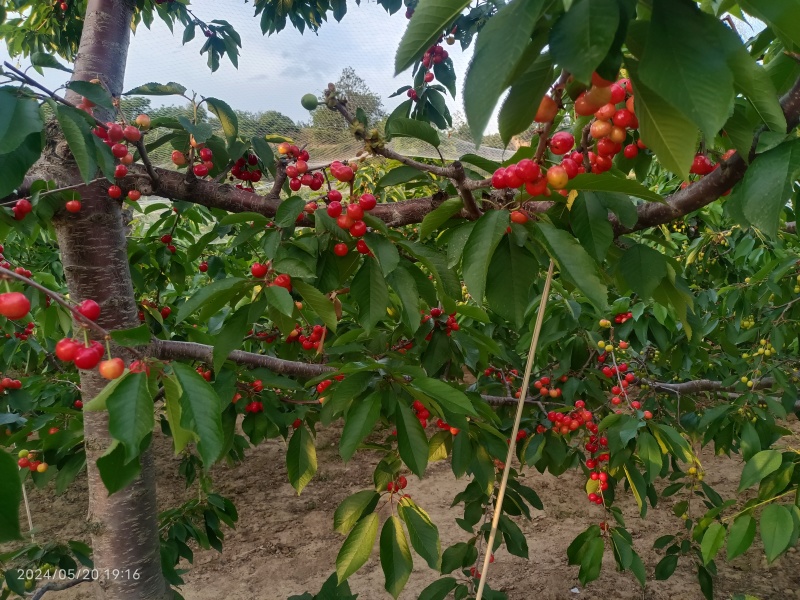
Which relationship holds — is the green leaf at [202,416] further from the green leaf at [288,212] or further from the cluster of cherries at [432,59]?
the cluster of cherries at [432,59]

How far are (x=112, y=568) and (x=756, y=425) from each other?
84.7 inches

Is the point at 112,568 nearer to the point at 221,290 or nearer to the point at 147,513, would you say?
the point at 147,513

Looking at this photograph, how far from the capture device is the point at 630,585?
3086 millimetres

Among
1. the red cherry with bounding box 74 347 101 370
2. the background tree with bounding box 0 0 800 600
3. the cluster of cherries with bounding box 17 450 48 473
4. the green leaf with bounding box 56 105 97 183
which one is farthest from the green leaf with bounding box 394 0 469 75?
the cluster of cherries with bounding box 17 450 48 473

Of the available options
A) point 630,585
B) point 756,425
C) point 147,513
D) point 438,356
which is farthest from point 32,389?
point 630,585

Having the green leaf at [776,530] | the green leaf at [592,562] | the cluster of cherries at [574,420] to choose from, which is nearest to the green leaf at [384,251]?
the green leaf at [776,530]

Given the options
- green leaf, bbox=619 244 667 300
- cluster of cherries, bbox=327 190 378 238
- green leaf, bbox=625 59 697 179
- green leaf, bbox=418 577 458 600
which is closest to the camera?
green leaf, bbox=625 59 697 179

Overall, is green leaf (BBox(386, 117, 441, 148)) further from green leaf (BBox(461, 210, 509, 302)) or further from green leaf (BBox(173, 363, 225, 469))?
green leaf (BBox(173, 363, 225, 469))

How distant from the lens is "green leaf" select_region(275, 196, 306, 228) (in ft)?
3.19

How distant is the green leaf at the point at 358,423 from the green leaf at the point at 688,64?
78cm

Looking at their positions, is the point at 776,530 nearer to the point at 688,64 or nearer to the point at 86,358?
the point at 688,64

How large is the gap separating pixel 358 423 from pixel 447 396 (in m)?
0.18

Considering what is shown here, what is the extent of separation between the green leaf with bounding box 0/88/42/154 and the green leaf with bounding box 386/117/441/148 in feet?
1.71

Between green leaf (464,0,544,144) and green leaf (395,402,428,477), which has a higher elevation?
green leaf (464,0,544,144)
